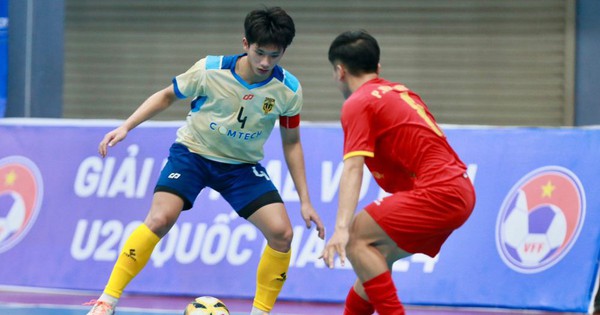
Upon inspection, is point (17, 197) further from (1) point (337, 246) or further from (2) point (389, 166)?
(1) point (337, 246)

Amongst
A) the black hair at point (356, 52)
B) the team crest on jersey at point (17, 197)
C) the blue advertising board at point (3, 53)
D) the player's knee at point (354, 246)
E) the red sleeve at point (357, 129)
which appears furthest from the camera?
the blue advertising board at point (3, 53)

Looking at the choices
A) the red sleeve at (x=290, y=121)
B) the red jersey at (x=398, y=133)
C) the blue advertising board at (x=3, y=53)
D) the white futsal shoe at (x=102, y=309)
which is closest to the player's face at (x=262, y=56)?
the red sleeve at (x=290, y=121)

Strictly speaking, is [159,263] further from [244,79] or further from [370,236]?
[370,236]

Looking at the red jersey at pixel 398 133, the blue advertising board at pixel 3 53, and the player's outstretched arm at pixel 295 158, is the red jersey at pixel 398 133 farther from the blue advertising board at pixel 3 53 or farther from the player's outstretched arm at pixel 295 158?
the blue advertising board at pixel 3 53

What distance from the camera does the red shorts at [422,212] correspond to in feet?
16.2

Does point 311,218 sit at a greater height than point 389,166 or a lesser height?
lesser

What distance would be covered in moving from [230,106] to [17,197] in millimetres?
3425

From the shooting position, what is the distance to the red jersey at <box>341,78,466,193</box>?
4.93m

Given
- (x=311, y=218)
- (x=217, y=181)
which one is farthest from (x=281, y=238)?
(x=217, y=181)

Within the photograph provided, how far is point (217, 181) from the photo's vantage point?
20.3 feet

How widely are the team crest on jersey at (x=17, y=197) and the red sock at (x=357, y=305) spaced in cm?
411

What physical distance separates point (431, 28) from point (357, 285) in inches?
322

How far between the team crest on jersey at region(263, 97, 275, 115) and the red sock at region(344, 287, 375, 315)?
1.35m

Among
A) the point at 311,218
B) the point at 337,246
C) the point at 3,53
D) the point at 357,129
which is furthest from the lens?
the point at 3,53
